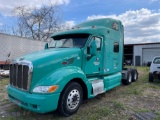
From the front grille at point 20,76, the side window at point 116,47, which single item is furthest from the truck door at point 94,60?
the front grille at point 20,76

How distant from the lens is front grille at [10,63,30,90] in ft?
13.0

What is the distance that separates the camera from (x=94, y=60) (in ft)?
17.7

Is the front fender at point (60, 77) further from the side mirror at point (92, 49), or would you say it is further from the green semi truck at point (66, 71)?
the side mirror at point (92, 49)

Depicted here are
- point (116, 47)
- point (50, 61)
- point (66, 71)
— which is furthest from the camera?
point (116, 47)

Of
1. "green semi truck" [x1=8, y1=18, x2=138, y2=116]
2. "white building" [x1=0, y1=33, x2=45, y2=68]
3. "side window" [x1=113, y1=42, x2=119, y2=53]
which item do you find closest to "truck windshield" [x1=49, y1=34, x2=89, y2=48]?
"green semi truck" [x1=8, y1=18, x2=138, y2=116]

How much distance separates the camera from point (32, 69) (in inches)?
152

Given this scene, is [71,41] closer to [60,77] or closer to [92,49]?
[92,49]

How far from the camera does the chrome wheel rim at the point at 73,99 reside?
429cm

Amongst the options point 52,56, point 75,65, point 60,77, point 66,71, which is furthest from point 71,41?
point 60,77

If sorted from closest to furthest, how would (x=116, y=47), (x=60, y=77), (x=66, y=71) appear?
(x=60, y=77) < (x=66, y=71) < (x=116, y=47)

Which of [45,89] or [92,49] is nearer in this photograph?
[45,89]

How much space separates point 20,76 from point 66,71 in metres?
1.25

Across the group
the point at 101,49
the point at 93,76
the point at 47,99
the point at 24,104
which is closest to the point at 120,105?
the point at 93,76

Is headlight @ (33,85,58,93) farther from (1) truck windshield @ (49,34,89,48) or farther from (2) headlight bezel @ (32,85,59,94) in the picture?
(1) truck windshield @ (49,34,89,48)
